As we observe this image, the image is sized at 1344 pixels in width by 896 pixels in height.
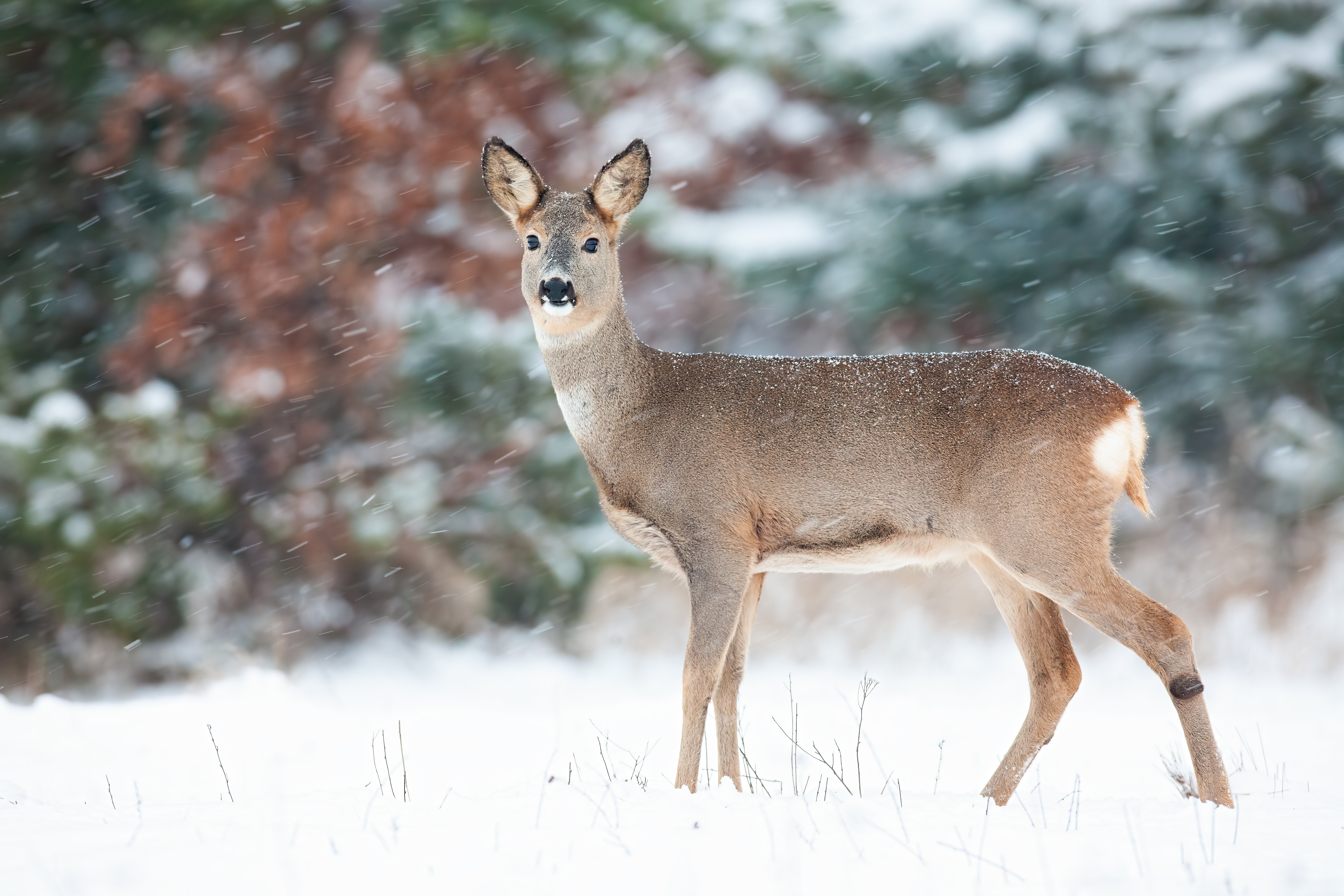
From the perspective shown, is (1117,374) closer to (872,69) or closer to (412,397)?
(872,69)

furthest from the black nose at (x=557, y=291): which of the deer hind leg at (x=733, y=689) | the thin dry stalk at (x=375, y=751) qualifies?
the thin dry stalk at (x=375, y=751)

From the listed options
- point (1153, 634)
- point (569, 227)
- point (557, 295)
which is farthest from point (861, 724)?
point (569, 227)

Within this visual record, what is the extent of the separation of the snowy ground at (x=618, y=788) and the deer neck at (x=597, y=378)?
1245 mm

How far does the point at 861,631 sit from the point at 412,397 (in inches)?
154

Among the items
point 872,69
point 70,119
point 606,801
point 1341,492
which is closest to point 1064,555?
point 606,801

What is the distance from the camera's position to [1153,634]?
174 inches

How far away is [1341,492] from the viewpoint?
933 cm

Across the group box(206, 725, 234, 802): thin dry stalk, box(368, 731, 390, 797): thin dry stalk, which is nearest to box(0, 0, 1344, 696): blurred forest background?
box(368, 731, 390, 797): thin dry stalk

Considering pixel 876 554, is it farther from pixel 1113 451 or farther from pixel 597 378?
pixel 597 378

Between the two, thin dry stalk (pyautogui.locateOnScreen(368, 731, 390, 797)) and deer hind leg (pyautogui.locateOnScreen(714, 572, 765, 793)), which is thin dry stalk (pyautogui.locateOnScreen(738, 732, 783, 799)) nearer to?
deer hind leg (pyautogui.locateOnScreen(714, 572, 765, 793))

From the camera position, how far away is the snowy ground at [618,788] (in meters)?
3.13

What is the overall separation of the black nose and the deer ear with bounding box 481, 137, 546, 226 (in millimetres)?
551

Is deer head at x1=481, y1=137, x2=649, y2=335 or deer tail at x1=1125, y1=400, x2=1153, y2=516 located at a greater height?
deer head at x1=481, y1=137, x2=649, y2=335

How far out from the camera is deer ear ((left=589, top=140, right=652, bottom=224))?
16.5 ft
